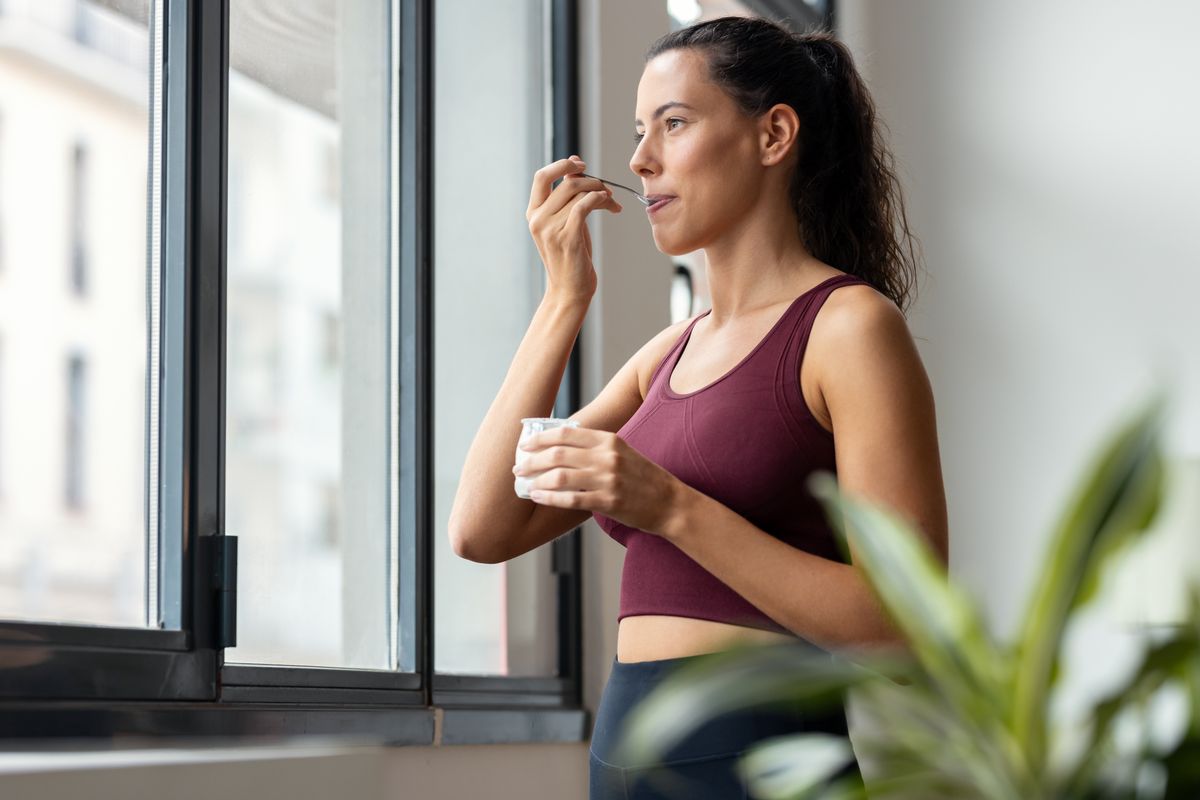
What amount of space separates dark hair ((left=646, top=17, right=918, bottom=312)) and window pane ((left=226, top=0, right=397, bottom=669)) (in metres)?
0.73

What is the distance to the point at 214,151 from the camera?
175cm

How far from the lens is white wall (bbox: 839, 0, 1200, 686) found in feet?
11.7

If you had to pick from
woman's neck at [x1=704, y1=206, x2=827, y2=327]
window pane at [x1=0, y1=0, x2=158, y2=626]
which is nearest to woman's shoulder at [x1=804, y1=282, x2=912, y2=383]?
woman's neck at [x1=704, y1=206, x2=827, y2=327]

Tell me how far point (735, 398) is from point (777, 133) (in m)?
0.33

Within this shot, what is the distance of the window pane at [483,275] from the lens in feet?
8.27

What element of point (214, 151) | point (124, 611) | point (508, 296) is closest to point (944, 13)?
point (508, 296)

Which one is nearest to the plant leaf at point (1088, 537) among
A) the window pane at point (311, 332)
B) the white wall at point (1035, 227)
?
the window pane at point (311, 332)

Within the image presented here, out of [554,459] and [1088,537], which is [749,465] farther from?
[1088,537]

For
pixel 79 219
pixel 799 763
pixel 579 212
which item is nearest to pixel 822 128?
pixel 579 212

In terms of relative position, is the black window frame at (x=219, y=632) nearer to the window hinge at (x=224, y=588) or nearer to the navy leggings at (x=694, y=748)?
the window hinge at (x=224, y=588)

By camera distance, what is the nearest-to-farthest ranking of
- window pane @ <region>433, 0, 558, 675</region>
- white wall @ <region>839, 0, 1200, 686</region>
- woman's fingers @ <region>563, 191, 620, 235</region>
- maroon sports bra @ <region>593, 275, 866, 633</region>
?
1. maroon sports bra @ <region>593, 275, 866, 633</region>
2. woman's fingers @ <region>563, 191, 620, 235</region>
3. window pane @ <region>433, 0, 558, 675</region>
4. white wall @ <region>839, 0, 1200, 686</region>

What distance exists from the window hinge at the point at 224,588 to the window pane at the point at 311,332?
19cm

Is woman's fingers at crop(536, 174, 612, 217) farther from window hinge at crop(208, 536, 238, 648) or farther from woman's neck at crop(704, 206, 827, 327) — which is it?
window hinge at crop(208, 536, 238, 648)

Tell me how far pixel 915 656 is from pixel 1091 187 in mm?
3410
